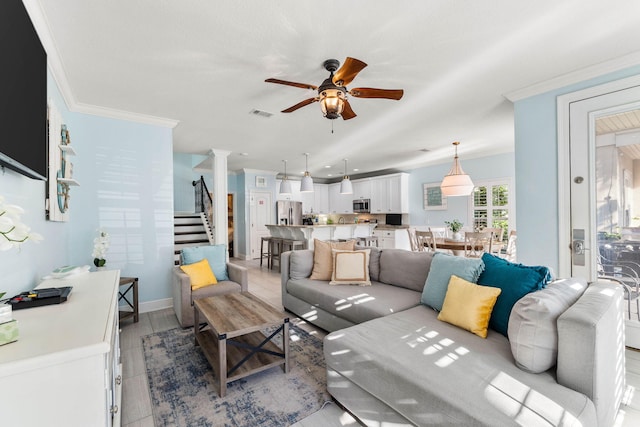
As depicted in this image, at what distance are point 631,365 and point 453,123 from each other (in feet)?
10.7

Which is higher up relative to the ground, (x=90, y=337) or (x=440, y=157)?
(x=440, y=157)

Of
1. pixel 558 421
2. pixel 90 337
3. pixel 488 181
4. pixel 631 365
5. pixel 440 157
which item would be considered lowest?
pixel 631 365

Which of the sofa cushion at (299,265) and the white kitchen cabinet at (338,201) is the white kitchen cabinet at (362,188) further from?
the sofa cushion at (299,265)

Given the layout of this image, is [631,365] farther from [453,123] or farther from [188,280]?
[188,280]

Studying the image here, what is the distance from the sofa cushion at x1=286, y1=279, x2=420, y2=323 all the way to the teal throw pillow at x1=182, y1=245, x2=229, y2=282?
106cm

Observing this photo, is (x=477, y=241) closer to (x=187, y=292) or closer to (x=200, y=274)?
(x=200, y=274)

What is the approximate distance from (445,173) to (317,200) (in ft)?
14.1

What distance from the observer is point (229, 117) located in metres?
3.87

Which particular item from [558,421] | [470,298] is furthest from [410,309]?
[558,421]

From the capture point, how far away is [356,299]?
8.88 feet

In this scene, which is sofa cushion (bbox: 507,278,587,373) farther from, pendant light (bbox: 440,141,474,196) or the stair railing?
the stair railing

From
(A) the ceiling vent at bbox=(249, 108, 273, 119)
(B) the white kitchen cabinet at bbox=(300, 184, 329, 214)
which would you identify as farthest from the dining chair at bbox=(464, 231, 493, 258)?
(B) the white kitchen cabinet at bbox=(300, 184, 329, 214)

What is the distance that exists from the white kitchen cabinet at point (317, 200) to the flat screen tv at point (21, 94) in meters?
7.87

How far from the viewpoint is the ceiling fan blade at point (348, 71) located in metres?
2.04
